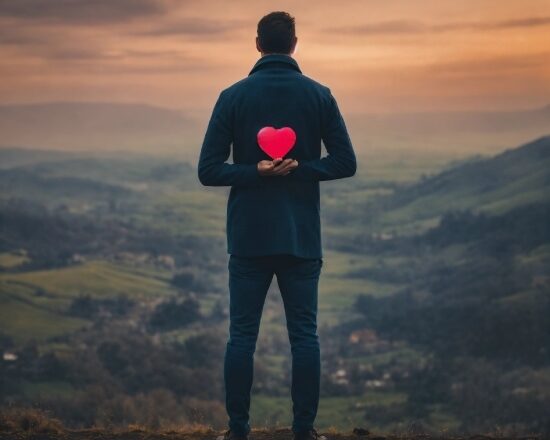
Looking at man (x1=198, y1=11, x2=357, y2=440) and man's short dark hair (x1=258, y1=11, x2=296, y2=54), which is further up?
man's short dark hair (x1=258, y1=11, x2=296, y2=54)

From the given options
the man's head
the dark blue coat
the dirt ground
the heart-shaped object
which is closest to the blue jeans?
the dark blue coat

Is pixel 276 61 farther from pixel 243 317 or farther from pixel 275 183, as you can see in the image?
pixel 243 317

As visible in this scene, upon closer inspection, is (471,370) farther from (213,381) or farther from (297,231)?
(297,231)

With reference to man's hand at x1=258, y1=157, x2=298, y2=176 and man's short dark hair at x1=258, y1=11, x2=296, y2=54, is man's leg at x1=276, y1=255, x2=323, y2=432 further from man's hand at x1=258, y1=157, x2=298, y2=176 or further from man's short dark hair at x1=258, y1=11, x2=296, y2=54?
man's short dark hair at x1=258, y1=11, x2=296, y2=54

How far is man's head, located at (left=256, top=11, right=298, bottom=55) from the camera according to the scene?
6.57m

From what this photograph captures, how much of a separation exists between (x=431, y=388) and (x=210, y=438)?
127 meters

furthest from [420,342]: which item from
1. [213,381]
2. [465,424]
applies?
[465,424]

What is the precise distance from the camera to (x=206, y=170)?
6625 millimetres

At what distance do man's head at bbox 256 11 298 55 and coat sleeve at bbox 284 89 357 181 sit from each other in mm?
491

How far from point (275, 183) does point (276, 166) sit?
20 cm

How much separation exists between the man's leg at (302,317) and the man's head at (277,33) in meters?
1.52

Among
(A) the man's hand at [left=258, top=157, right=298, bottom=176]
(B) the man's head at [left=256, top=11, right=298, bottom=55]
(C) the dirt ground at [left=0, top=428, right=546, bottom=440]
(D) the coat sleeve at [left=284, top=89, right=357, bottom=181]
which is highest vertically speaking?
(B) the man's head at [left=256, top=11, right=298, bottom=55]

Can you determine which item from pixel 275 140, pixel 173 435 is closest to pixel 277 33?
pixel 275 140

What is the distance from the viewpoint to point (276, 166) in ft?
20.9
